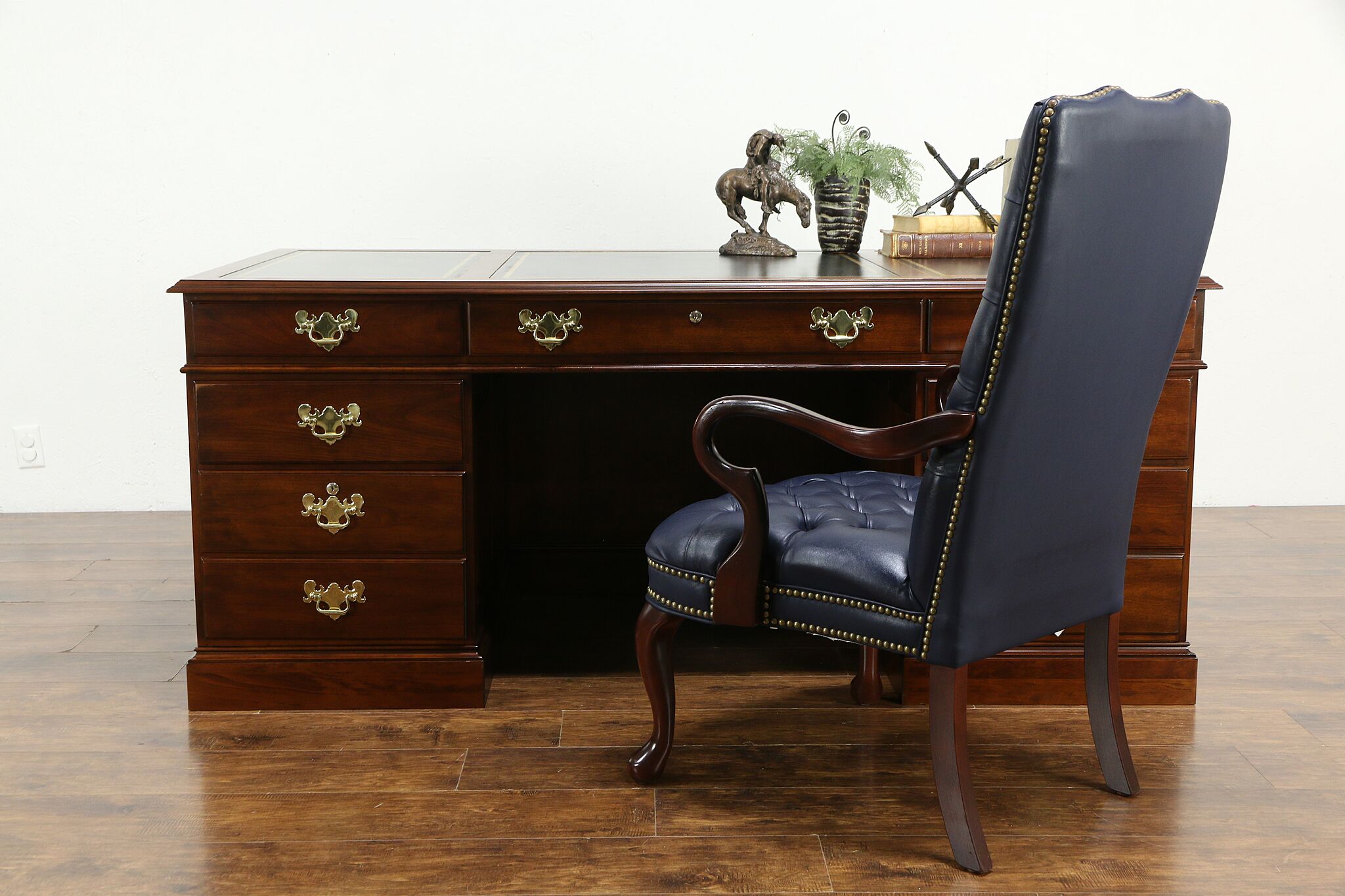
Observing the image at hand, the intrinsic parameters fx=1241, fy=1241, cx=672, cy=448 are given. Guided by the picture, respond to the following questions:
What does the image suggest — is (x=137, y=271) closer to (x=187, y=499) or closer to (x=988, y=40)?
(x=187, y=499)

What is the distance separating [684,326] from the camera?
7.16 ft

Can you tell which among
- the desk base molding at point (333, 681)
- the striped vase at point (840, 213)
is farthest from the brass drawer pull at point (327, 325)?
the striped vase at point (840, 213)

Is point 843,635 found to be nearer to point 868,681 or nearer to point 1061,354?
point 1061,354

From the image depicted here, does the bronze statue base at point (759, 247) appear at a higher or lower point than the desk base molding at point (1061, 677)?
higher

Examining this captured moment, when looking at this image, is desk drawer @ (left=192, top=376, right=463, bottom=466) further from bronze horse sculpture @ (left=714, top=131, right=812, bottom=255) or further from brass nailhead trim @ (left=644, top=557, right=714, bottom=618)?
bronze horse sculpture @ (left=714, top=131, right=812, bottom=255)

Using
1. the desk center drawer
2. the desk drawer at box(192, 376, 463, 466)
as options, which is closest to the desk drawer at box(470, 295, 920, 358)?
the desk center drawer

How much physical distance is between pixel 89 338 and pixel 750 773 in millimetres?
2430

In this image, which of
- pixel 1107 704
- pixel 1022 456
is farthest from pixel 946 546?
pixel 1107 704

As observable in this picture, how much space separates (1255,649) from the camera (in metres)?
2.58

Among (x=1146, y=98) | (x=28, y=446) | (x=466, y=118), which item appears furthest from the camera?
(x=28, y=446)

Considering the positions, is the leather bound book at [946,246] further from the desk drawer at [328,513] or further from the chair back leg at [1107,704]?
the desk drawer at [328,513]

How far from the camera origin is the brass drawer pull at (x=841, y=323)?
2.18 metres

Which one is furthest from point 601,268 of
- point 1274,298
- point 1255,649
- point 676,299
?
point 1274,298

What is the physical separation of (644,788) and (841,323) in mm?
859
